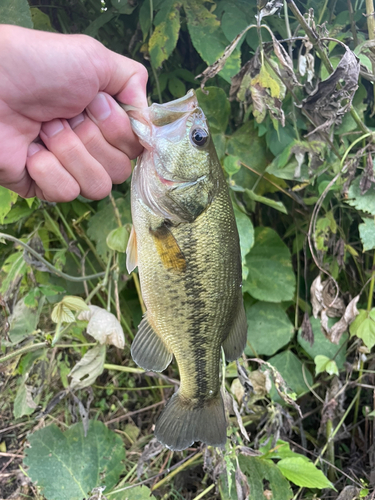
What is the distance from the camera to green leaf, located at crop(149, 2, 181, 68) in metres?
1.36

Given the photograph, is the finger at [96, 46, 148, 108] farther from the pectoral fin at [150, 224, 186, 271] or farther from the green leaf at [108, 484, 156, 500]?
the green leaf at [108, 484, 156, 500]

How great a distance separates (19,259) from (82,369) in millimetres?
507

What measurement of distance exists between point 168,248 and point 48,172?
397 millimetres

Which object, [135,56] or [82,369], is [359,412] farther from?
[135,56]

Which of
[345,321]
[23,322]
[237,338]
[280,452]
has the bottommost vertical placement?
[280,452]

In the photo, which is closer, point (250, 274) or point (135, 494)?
point (135, 494)

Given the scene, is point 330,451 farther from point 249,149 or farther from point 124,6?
point 124,6

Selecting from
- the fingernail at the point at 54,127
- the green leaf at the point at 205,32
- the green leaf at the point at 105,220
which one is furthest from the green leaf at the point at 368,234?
the fingernail at the point at 54,127

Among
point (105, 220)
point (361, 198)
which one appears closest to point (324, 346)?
point (361, 198)

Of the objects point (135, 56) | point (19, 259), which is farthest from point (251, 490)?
point (135, 56)

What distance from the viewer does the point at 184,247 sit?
97 centimetres

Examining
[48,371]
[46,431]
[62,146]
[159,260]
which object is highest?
[62,146]

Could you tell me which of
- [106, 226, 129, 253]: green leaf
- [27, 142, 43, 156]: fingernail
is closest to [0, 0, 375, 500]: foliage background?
[106, 226, 129, 253]: green leaf

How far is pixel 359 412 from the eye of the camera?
176cm
